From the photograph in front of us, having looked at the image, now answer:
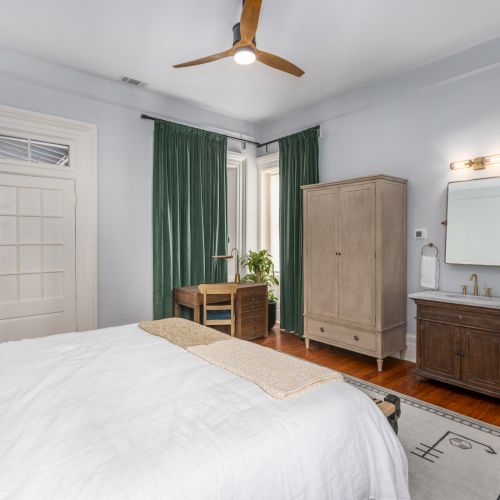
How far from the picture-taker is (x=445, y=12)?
2791 millimetres

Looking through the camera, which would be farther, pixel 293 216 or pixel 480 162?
pixel 293 216

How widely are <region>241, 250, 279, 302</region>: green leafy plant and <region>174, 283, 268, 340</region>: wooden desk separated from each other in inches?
15.2

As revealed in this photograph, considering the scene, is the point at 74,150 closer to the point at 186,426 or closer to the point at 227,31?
the point at 227,31

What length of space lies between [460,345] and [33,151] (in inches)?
167

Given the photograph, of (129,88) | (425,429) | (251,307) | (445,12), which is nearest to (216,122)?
(129,88)

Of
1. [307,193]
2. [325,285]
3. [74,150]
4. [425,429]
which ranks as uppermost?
[74,150]

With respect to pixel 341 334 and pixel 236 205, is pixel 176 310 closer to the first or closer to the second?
pixel 236 205

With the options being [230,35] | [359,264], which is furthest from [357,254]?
[230,35]

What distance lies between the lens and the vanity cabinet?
9.38 feet

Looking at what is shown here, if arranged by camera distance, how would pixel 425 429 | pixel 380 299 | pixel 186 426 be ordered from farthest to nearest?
pixel 380 299 → pixel 425 429 → pixel 186 426

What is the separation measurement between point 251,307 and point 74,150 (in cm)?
266

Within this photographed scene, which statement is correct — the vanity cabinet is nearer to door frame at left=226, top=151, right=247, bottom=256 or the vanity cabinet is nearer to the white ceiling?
the white ceiling

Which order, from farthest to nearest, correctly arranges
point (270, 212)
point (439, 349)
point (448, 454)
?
point (270, 212) → point (439, 349) → point (448, 454)

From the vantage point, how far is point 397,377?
11.2 ft
